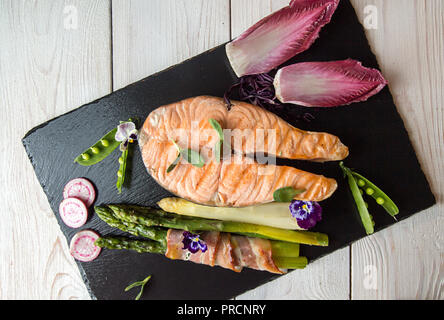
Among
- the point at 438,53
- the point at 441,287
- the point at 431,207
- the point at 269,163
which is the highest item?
the point at 438,53

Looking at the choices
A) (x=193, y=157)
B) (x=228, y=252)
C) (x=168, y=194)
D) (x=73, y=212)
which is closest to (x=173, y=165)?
(x=193, y=157)

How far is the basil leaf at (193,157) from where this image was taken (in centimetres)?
237

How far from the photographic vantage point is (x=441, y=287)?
9.49ft

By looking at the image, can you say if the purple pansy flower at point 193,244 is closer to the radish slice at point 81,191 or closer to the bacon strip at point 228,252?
the bacon strip at point 228,252

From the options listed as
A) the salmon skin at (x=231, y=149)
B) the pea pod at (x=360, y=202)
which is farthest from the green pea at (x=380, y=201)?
the salmon skin at (x=231, y=149)

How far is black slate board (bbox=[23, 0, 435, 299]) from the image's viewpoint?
2771mm

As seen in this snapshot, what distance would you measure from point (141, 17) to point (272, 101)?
133cm

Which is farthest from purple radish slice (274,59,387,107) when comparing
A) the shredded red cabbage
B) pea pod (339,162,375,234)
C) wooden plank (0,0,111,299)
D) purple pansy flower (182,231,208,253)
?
wooden plank (0,0,111,299)

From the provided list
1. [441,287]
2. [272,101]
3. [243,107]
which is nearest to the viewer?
[243,107]

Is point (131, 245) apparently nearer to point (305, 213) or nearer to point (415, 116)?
point (305, 213)

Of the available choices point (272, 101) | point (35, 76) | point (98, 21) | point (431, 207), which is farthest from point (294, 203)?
point (35, 76)

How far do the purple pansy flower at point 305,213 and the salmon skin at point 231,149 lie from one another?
3.7 inches

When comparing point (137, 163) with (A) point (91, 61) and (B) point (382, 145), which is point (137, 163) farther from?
(B) point (382, 145)

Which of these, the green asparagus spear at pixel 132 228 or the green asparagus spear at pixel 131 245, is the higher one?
the green asparagus spear at pixel 132 228
